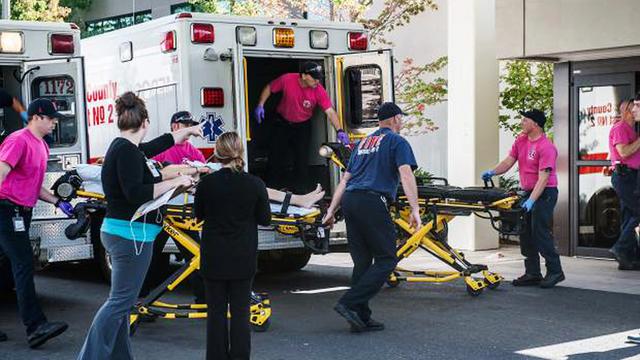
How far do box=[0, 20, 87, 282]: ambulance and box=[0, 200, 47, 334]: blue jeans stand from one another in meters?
1.70

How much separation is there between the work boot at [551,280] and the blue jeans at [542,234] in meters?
0.04

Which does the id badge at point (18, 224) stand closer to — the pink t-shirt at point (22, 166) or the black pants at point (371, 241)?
the pink t-shirt at point (22, 166)

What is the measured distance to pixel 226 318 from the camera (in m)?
6.32

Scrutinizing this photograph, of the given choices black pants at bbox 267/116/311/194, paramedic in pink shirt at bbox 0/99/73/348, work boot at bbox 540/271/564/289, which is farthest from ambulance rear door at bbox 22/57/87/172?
work boot at bbox 540/271/564/289

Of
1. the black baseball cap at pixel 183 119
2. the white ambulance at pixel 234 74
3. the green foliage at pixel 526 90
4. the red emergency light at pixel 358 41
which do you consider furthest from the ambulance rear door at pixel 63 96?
the green foliage at pixel 526 90

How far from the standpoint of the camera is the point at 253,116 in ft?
40.1

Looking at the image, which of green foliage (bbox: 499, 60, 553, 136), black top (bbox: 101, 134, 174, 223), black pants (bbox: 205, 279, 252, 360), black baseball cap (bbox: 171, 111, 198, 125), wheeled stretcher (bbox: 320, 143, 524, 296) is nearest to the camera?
black top (bbox: 101, 134, 174, 223)

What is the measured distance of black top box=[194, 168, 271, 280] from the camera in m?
6.21

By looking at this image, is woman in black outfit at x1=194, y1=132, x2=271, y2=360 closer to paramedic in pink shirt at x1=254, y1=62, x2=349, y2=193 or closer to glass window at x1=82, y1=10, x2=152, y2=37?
paramedic in pink shirt at x1=254, y1=62, x2=349, y2=193

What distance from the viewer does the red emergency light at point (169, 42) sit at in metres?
10.0

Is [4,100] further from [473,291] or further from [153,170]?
[473,291]

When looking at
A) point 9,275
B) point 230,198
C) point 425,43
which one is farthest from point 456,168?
point 230,198

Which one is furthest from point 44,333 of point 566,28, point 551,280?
point 566,28

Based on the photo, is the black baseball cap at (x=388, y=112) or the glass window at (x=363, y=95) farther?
the glass window at (x=363, y=95)
